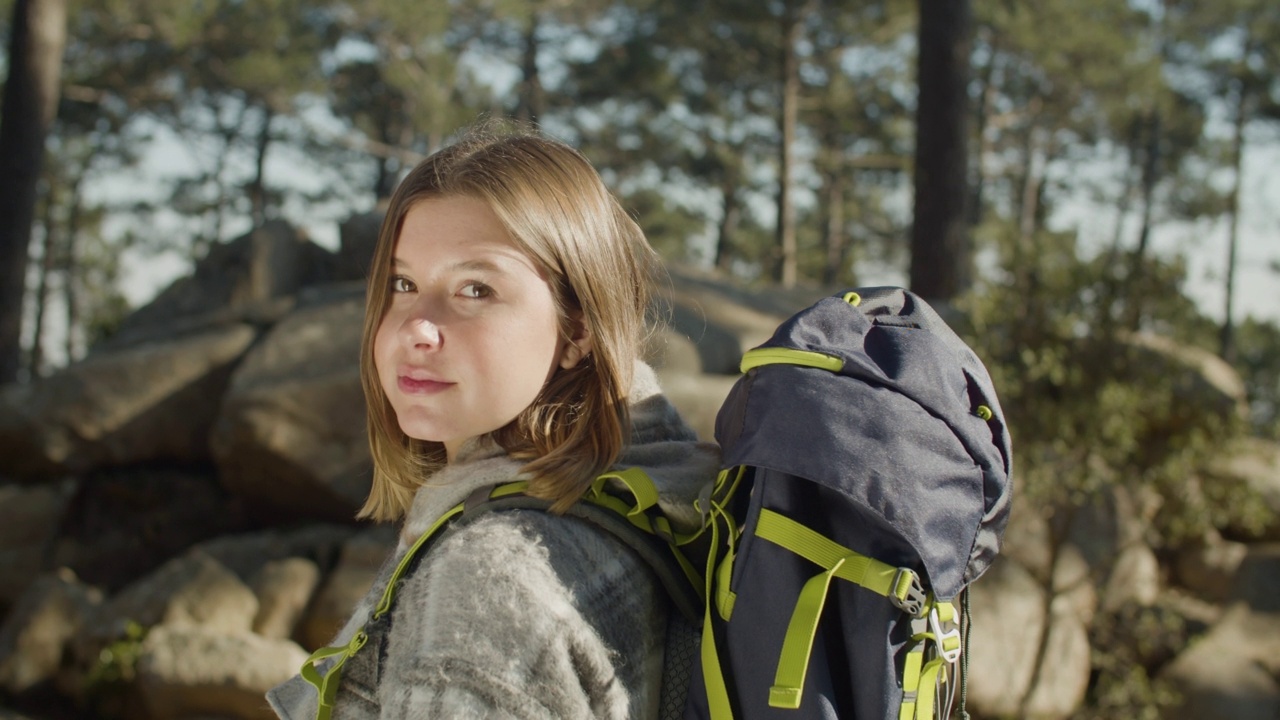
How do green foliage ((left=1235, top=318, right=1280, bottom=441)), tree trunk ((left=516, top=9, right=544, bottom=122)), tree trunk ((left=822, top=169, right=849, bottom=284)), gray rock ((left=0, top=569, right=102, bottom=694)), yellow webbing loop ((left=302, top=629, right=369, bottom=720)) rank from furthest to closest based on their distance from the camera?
tree trunk ((left=822, top=169, right=849, bottom=284)), green foliage ((left=1235, top=318, right=1280, bottom=441)), tree trunk ((left=516, top=9, right=544, bottom=122)), gray rock ((left=0, top=569, right=102, bottom=694)), yellow webbing loop ((left=302, top=629, right=369, bottom=720))

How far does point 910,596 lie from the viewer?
107cm

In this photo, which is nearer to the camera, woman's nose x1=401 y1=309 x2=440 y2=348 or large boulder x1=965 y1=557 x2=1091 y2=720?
woman's nose x1=401 y1=309 x2=440 y2=348

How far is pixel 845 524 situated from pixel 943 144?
6374 mm

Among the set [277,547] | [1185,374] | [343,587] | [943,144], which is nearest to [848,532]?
[343,587]

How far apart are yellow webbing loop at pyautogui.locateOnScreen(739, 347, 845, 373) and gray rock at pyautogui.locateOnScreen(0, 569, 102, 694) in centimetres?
548

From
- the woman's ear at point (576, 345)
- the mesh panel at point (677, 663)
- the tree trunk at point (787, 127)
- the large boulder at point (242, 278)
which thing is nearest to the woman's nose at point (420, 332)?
the woman's ear at point (576, 345)

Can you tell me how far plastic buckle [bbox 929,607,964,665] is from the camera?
109 cm

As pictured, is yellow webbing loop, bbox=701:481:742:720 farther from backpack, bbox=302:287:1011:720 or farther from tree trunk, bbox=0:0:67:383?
tree trunk, bbox=0:0:67:383

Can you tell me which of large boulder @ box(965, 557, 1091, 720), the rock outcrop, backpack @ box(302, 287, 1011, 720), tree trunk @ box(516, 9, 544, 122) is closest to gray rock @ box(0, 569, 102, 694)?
the rock outcrop

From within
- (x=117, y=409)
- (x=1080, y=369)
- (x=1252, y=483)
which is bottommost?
(x=1252, y=483)

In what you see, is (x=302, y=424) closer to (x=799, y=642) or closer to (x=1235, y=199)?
(x=799, y=642)

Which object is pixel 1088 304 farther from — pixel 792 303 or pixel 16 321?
pixel 16 321

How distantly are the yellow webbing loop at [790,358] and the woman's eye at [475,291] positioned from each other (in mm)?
360

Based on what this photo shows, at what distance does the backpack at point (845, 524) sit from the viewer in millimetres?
1075
